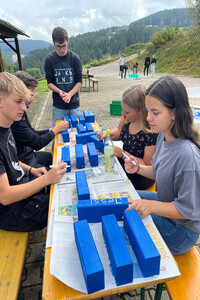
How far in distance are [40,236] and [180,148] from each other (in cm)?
212

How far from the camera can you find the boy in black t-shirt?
5.17 ft

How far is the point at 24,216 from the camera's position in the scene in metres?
1.69

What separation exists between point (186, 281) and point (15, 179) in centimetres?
149

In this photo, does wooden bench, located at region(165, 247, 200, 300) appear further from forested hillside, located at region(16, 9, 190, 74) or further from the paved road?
forested hillside, located at region(16, 9, 190, 74)

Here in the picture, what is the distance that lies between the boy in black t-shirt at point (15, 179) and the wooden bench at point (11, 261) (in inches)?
2.8

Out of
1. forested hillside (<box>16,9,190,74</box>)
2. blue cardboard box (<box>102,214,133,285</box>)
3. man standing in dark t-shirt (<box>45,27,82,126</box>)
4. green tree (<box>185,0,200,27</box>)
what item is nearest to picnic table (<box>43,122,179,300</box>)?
blue cardboard box (<box>102,214,133,285</box>)

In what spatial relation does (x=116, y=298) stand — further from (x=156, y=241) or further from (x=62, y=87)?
(x=62, y=87)

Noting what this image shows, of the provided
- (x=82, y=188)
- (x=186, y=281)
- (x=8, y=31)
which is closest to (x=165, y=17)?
(x=8, y=31)

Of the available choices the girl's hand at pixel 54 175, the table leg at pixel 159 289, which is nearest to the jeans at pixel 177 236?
the table leg at pixel 159 289

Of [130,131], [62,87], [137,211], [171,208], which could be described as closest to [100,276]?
[137,211]

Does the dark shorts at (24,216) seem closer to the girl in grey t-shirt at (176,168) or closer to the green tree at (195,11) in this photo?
the girl in grey t-shirt at (176,168)

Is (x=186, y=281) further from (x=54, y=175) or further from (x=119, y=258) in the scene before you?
(x=54, y=175)

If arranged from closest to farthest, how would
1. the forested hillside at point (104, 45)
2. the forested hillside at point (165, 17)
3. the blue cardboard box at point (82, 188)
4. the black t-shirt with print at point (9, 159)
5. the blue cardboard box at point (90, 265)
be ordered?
the blue cardboard box at point (90, 265) → the blue cardboard box at point (82, 188) → the black t-shirt with print at point (9, 159) → the forested hillside at point (104, 45) → the forested hillside at point (165, 17)

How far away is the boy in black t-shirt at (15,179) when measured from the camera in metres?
1.58
